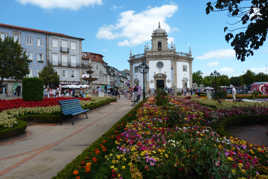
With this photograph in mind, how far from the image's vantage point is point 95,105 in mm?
11227

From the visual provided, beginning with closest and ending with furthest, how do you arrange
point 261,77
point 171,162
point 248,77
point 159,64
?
point 171,162 < point 159,64 < point 261,77 < point 248,77

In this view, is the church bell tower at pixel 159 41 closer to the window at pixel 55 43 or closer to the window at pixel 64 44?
the window at pixel 64 44

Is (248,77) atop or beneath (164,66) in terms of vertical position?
beneath

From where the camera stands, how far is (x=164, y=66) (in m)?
40.2

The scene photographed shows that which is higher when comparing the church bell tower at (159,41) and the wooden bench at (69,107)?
the church bell tower at (159,41)

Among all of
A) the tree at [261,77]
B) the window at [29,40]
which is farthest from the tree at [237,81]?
the window at [29,40]

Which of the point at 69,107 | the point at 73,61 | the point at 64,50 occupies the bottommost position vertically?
the point at 69,107

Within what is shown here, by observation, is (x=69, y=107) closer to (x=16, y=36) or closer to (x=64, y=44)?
(x=16, y=36)

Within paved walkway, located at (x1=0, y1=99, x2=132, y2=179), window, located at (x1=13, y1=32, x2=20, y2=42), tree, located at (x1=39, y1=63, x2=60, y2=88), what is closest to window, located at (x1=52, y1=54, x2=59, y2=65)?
tree, located at (x1=39, y1=63, x2=60, y2=88)

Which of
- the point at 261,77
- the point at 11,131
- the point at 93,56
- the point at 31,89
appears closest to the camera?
the point at 11,131

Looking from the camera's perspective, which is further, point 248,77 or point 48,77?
point 248,77

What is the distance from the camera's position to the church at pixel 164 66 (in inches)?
1571

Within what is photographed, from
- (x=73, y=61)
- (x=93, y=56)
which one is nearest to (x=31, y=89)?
(x=73, y=61)

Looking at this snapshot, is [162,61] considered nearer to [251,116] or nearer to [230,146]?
[251,116]
